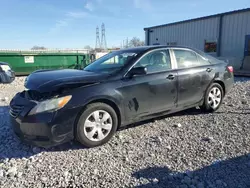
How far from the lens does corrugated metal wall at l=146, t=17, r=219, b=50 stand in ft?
54.6

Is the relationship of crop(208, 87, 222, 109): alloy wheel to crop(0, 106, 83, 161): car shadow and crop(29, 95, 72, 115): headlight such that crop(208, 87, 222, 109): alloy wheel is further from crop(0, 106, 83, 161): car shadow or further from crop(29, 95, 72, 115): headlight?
crop(29, 95, 72, 115): headlight

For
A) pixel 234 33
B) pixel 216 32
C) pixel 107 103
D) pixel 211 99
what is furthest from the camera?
pixel 216 32

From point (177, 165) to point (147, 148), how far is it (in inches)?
23.8

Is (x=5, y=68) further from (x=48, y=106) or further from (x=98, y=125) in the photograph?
(x=98, y=125)

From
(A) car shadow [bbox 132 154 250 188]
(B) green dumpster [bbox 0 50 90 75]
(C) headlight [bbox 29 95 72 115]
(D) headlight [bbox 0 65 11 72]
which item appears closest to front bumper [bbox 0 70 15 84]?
(D) headlight [bbox 0 65 11 72]

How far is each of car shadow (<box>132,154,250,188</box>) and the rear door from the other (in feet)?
5.78

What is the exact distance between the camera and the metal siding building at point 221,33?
1452 centimetres

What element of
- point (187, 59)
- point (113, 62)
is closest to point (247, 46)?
point (187, 59)

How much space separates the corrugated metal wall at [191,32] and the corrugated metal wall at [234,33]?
785 mm

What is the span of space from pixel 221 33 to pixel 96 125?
14.9 m

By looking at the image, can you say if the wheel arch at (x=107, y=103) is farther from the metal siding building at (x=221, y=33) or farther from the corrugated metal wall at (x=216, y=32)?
the corrugated metal wall at (x=216, y=32)

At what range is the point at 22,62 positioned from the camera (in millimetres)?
12719

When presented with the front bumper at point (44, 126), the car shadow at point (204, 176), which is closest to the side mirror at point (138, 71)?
the front bumper at point (44, 126)

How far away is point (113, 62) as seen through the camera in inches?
178
